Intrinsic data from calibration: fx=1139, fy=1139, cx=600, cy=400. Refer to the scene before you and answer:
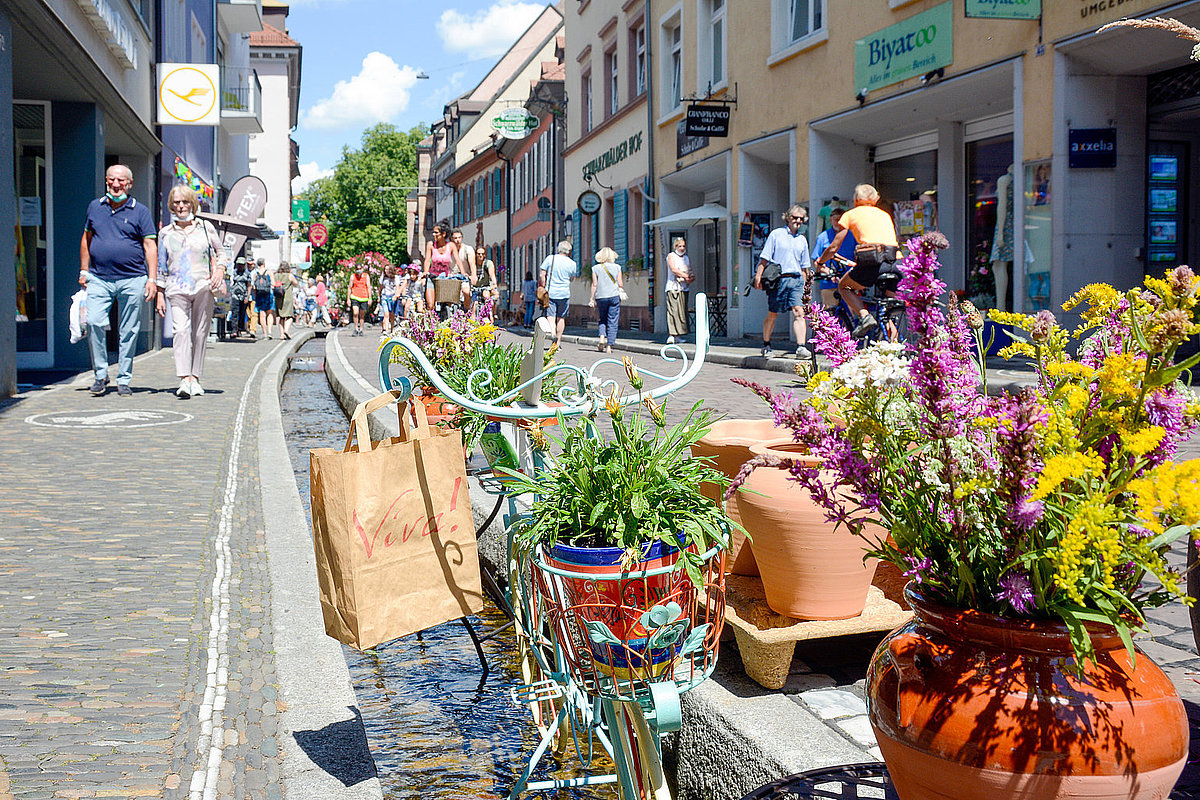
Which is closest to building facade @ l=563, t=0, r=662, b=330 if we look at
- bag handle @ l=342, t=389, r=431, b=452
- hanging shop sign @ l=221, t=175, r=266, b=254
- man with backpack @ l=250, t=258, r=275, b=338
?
hanging shop sign @ l=221, t=175, r=266, b=254

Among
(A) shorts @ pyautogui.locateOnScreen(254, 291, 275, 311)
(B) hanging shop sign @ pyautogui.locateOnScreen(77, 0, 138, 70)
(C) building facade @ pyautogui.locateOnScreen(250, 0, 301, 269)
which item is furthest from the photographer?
(C) building facade @ pyautogui.locateOnScreen(250, 0, 301, 269)

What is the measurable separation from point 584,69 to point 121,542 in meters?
27.9

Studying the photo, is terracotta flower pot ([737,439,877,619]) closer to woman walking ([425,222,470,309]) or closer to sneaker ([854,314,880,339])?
sneaker ([854,314,880,339])

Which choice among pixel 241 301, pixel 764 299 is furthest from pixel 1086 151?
pixel 241 301

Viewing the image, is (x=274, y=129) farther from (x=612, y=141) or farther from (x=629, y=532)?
(x=629, y=532)

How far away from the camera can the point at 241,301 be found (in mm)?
26250

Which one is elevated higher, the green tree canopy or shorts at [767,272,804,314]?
the green tree canopy

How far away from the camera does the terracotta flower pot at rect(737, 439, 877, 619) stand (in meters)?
2.61

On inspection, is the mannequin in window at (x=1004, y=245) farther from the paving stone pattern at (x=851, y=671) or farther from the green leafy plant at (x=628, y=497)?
the green leafy plant at (x=628, y=497)

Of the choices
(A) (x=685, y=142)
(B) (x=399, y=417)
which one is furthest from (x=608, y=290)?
(B) (x=399, y=417)

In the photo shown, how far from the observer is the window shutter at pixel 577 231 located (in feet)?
106

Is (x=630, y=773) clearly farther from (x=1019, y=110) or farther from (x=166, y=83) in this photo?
(x=166, y=83)

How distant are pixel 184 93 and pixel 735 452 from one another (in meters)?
17.4

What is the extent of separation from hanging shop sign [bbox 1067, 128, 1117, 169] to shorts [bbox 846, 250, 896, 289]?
241 centimetres
